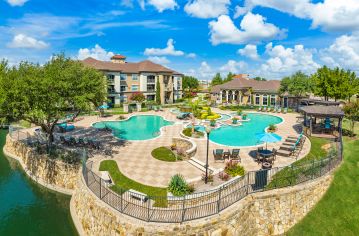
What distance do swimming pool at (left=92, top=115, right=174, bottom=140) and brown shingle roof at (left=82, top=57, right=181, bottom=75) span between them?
19.1 metres

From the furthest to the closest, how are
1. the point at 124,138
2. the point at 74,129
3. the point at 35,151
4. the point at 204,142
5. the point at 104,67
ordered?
the point at 104,67 → the point at 74,129 → the point at 124,138 → the point at 204,142 → the point at 35,151

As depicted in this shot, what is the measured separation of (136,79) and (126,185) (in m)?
51.5

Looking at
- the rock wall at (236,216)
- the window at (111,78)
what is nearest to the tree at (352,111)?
the rock wall at (236,216)

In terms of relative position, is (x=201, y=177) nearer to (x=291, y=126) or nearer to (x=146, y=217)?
(x=146, y=217)

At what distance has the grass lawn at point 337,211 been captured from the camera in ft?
49.5

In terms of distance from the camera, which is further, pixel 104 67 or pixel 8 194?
pixel 104 67

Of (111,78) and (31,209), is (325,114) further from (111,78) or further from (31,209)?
(111,78)

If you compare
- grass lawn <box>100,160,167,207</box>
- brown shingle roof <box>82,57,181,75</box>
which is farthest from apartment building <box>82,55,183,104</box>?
grass lawn <box>100,160,167,207</box>

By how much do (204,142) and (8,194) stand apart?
18.4m

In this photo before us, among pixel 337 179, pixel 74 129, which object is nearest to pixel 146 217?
pixel 337 179

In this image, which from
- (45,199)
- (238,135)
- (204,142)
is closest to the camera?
(45,199)

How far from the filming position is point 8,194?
815 inches

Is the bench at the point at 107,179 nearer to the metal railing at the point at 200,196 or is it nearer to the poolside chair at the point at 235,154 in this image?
the metal railing at the point at 200,196

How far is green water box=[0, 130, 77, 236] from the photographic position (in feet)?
53.8
